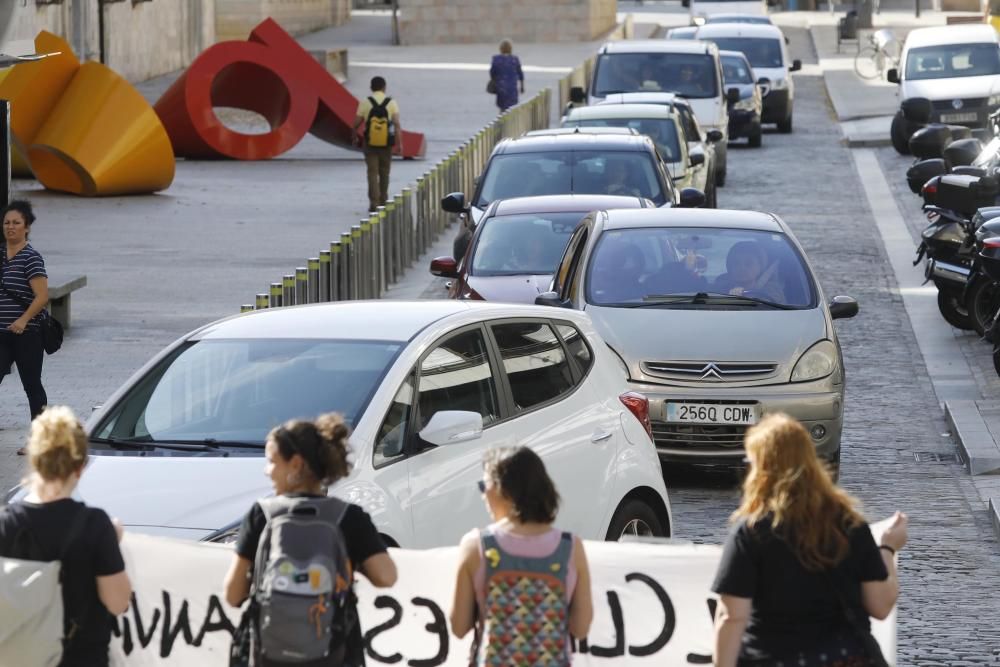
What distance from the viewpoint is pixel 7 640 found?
5395mm

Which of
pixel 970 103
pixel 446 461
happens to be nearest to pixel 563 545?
pixel 446 461

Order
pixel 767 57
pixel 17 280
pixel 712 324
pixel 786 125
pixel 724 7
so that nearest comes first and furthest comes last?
1. pixel 712 324
2. pixel 17 280
3. pixel 786 125
4. pixel 767 57
5. pixel 724 7

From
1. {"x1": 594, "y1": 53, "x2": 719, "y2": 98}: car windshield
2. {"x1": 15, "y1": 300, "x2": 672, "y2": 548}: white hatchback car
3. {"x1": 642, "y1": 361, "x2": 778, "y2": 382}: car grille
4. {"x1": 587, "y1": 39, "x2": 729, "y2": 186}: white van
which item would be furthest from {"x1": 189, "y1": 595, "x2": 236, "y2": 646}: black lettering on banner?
{"x1": 594, "y1": 53, "x2": 719, "y2": 98}: car windshield

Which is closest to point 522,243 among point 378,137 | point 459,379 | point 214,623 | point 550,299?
point 550,299

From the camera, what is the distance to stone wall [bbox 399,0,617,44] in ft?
196

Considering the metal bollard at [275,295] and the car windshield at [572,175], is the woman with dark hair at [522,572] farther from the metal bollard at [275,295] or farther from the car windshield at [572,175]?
the car windshield at [572,175]

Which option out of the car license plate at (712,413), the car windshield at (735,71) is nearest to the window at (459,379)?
the car license plate at (712,413)

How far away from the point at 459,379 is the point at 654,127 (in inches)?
629

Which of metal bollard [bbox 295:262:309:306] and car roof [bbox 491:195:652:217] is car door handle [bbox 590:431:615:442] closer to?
metal bollard [bbox 295:262:309:306]

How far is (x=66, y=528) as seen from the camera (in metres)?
5.14

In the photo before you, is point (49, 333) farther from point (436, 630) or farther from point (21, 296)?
point (436, 630)

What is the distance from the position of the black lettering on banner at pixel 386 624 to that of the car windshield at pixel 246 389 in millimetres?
899

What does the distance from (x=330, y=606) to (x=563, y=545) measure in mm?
661

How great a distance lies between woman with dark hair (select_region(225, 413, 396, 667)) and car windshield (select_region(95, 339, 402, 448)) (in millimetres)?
1688
